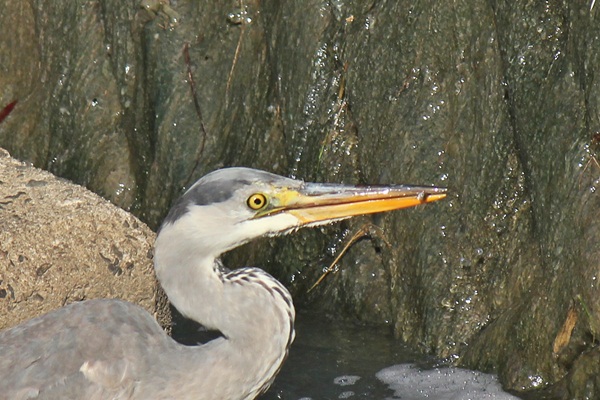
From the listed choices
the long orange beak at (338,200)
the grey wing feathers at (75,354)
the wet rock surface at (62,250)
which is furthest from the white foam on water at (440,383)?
the grey wing feathers at (75,354)

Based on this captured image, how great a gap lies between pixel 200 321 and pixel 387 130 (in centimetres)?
237

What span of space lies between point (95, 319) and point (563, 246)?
2404mm

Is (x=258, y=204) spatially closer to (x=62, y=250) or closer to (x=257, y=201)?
(x=257, y=201)

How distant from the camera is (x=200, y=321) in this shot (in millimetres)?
4793

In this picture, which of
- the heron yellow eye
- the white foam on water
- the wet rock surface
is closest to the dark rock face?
the white foam on water

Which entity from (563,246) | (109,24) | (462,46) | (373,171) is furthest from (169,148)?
(563,246)

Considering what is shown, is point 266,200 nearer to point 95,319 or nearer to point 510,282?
point 95,319

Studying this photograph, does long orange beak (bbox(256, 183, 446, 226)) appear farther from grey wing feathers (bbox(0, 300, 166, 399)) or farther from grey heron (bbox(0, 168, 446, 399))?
grey wing feathers (bbox(0, 300, 166, 399))

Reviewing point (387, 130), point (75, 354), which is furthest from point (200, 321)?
point (387, 130)

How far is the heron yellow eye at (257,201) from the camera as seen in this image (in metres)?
4.75

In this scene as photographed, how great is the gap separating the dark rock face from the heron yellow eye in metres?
1.80

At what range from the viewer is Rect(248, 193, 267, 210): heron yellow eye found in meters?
4.75

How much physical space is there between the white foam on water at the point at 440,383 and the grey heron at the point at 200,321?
5.16 feet

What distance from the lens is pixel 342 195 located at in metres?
4.87
